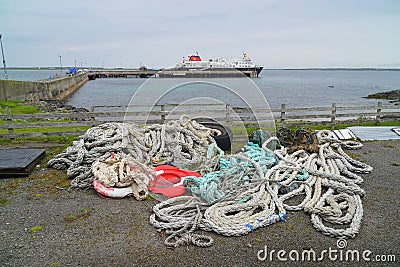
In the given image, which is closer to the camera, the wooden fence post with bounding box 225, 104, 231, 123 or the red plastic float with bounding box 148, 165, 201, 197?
the red plastic float with bounding box 148, 165, 201, 197

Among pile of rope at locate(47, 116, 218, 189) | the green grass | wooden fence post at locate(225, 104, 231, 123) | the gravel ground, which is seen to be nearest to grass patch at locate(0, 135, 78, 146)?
pile of rope at locate(47, 116, 218, 189)

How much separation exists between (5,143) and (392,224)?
389 inches

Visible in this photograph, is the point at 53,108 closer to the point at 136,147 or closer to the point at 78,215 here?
the point at 136,147

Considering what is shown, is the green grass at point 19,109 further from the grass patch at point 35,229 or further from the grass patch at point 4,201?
the grass patch at point 35,229

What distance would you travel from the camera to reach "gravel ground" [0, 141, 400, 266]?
3463 mm

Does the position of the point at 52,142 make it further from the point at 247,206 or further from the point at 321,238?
the point at 321,238

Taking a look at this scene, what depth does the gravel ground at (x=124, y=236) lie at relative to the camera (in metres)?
3.46

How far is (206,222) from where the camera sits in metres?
4.09

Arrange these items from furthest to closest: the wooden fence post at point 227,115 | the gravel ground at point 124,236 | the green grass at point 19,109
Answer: the green grass at point 19,109 → the wooden fence post at point 227,115 → the gravel ground at point 124,236

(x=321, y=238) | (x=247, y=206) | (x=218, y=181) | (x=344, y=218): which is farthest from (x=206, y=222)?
(x=344, y=218)

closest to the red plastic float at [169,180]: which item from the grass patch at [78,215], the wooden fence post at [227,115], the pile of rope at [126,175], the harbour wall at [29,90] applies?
the pile of rope at [126,175]
